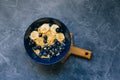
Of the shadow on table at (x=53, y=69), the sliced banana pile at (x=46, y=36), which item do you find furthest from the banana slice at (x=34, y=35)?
the shadow on table at (x=53, y=69)

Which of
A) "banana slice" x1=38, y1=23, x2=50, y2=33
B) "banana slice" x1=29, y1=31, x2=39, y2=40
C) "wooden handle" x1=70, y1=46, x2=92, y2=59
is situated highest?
"banana slice" x1=38, y1=23, x2=50, y2=33

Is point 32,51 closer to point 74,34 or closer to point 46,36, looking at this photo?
point 46,36

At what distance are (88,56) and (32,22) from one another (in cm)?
32

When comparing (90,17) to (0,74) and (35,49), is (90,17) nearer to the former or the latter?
(35,49)

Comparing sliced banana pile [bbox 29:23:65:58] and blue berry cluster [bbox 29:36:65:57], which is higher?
sliced banana pile [bbox 29:23:65:58]

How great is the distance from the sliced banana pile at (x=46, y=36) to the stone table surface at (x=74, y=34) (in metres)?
0.10

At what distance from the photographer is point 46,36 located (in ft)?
5.43

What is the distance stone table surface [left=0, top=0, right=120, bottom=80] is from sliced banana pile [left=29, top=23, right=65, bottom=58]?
0.10 metres

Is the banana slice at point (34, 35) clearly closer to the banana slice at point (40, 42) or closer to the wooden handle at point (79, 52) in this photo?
the banana slice at point (40, 42)

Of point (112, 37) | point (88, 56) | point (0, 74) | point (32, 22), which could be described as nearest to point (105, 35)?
point (112, 37)

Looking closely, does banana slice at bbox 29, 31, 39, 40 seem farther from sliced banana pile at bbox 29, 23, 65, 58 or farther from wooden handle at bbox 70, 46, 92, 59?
wooden handle at bbox 70, 46, 92, 59

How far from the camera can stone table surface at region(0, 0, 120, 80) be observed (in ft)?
5.61

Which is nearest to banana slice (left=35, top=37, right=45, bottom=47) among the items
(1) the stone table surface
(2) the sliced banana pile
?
(2) the sliced banana pile

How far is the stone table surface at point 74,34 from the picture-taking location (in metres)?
1.71
